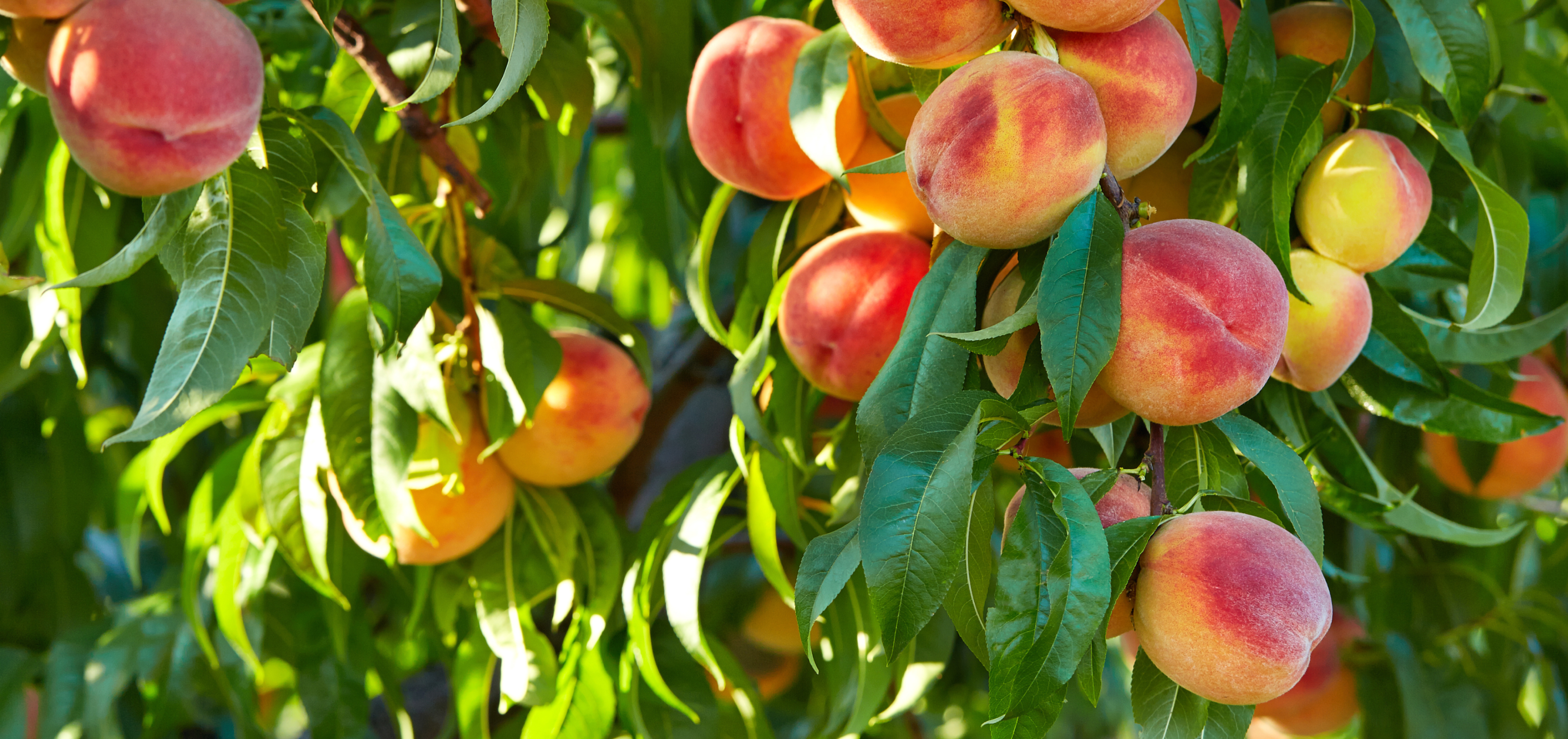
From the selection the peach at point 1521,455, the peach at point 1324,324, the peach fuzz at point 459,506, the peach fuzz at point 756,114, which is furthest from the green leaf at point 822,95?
the peach at point 1521,455

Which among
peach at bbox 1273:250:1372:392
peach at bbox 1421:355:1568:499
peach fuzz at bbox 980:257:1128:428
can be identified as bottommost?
peach at bbox 1421:355:1568:499

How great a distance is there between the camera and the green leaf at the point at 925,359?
519mm

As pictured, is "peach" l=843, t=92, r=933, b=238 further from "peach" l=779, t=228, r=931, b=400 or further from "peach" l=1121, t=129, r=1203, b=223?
"peach" l=1121, t=129, r=1203, b=223

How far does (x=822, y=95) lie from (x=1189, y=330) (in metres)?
0.30

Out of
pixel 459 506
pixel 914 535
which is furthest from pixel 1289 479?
pixel 459 506

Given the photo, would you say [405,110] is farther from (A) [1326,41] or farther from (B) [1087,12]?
(A) [1326,41]

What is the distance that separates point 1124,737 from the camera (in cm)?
274

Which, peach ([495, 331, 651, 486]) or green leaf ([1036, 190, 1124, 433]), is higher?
green leaf ([1036, 190, 1124, 433])

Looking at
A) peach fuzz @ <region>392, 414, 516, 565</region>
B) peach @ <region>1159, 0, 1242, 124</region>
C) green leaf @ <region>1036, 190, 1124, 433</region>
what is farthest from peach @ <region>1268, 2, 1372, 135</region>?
peach fuzz @ <region>392, 414, 516, 565</region>

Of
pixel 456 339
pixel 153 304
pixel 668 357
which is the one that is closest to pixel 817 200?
pixel 456 339

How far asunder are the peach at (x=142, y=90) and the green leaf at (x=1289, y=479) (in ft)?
1.58

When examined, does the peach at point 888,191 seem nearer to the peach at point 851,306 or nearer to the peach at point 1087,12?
the peach at point 851,306

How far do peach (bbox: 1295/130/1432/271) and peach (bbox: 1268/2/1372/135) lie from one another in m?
0.08

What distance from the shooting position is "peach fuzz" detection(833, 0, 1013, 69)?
51cm
